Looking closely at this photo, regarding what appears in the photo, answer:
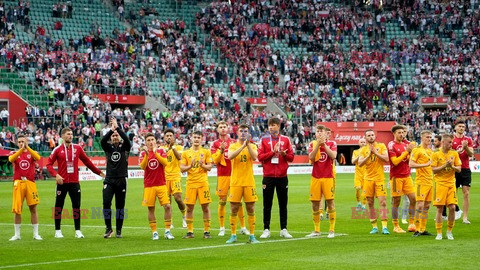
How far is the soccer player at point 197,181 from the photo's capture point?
61.0ft

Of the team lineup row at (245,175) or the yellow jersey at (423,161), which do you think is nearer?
the team lineup row at (245,175)

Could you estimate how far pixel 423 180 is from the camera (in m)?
19.2

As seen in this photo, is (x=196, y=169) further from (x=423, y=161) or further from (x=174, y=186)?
(x=423, y=161)

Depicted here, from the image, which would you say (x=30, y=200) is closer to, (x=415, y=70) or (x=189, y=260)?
(x=189, y=260)

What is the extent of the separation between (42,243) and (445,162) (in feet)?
28.2

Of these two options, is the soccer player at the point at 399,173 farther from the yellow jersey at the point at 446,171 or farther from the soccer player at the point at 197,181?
the soccer player at the point at 197,181

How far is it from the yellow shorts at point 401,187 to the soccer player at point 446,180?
1.90 meters

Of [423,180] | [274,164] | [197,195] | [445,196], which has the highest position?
[274,164]

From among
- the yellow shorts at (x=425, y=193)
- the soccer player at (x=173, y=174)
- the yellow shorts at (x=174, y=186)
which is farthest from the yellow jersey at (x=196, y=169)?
the yellow shorts at (x=425, y=193)

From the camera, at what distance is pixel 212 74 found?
60.9 metres

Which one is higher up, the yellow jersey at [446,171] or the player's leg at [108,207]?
the yellow jersey at [446,171]

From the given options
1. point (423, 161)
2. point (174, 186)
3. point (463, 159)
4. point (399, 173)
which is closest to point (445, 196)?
point (423, 161)

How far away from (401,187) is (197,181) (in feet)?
15.6

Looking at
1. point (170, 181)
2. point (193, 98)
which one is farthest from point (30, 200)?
point (193, 98)
